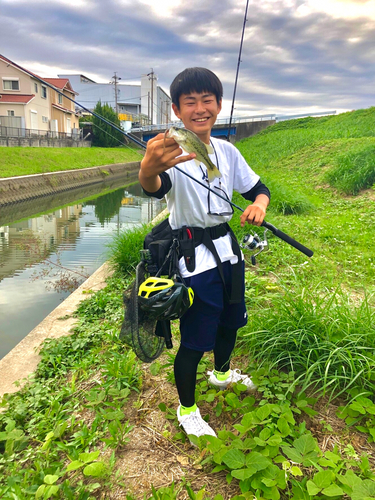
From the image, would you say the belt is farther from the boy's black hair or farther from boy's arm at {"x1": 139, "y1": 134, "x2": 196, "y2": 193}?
the boy's black hair

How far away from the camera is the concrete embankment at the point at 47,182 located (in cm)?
1172

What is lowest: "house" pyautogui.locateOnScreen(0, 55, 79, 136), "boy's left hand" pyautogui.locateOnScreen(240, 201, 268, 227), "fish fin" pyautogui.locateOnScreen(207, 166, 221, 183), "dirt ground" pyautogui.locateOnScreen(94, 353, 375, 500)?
"dirt ground" pyautogui.locateOnScreen(94, 353, 375, 500)

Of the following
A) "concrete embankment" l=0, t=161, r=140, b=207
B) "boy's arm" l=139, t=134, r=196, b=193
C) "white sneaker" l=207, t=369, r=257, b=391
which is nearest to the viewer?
"boy's arm" l=139, t=134, r=196, b=193

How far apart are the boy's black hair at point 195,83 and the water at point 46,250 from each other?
3126 millimetres

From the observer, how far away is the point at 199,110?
1811 mm

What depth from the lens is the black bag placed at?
1860 millimetres

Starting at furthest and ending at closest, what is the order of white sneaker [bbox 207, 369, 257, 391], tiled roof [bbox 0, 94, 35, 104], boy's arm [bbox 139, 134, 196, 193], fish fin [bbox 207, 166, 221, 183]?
1. tiled roof [bbox 0, 94, 35, 104]
2. white sneaker [bbox 207, 369, 257, 391]
3. fish fin [bbox 207, 166, 221, 183]
4. boy's arm [bbox 139, 134, 196, 193]

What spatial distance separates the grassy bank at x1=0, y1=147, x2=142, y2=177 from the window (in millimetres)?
12529

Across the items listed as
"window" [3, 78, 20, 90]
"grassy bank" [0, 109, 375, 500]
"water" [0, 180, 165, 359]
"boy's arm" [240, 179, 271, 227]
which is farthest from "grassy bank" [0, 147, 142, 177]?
"window" [3, 78, 20, 90]

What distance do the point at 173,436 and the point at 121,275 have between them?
2.98m

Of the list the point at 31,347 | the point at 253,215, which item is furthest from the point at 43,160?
the point at 253,215

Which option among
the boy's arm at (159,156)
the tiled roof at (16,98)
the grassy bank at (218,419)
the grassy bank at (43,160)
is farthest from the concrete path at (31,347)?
the tiled roof at (16,98)

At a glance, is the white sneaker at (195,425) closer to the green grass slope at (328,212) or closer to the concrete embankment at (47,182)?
the green grass slope at (328,212)

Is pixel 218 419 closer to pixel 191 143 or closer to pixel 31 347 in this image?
pixel 191 143
